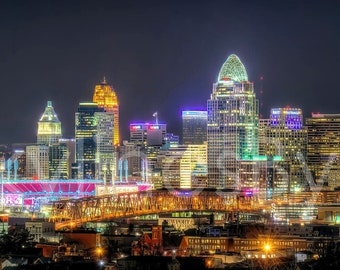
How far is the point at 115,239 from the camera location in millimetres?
57812

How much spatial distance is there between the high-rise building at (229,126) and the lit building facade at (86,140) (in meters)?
26.7

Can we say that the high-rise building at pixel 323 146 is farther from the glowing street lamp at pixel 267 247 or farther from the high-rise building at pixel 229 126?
the glowing street lamp at pixel 267 247

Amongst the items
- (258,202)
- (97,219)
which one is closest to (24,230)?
(97,219)

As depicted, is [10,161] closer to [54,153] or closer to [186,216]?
[54,153]

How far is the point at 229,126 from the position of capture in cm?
10775

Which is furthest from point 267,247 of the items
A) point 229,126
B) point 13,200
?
point 229,126

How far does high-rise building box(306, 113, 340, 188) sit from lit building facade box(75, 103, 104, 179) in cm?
2682

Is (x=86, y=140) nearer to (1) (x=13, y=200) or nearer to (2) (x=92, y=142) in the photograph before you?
(2) (x=92, y=142)

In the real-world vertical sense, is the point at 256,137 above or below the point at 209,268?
above

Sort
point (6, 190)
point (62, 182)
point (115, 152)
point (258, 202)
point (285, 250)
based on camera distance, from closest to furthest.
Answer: point (285, 250) → point (258, 202) → point (6, 190) → point (62, 182) → point (115, 152)

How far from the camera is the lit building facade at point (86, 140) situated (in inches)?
5266

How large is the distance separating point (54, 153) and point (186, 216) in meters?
60.1

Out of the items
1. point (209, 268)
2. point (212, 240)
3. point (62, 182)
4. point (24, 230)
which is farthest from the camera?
point (62, 182)

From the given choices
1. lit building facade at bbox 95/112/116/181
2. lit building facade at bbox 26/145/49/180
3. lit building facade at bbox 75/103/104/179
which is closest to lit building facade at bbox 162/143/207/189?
lit building facade at bbox 95/112/116/181
